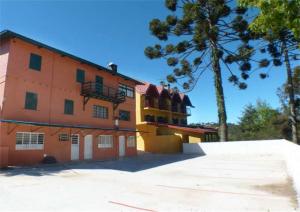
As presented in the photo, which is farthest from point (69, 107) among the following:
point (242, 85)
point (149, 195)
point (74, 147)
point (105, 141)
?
point (242, 85)

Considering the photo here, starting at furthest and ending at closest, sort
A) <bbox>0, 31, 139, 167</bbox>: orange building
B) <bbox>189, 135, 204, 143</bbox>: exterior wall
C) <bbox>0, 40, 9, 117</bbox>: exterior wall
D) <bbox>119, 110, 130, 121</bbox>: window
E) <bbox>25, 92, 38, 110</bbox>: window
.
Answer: <bbox>189, 135, 204, 143</bbox>: exterior wall
<bbox>119, 110, 130, 121</bbox>: window
<bbox>25, 92, 38, 110</bbox>: window
<bbox>0, 31, 139, 167</bbox>: orange building
<bbox>0, 40, 9, 117</bbox>: exterior wall

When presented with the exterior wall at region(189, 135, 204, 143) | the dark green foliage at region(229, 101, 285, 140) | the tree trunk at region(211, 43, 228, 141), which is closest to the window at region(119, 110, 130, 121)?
the tree trunk at region(211, 43, 228, 141)

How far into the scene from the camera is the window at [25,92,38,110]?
18.8 metres

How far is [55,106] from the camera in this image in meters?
21.1

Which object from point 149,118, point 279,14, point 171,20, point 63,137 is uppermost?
point 171,20

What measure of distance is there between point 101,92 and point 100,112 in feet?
7.97

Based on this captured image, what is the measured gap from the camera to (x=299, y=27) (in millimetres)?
6285

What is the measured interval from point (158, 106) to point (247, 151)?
1588cm

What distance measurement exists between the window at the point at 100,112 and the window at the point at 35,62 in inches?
278

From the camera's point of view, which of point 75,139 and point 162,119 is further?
point 162,119

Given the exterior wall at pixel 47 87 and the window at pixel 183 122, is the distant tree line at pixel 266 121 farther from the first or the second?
the exterior wall at pixel 47 87

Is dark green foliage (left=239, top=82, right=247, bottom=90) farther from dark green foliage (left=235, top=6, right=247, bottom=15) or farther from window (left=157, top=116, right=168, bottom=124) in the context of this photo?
window (left=157, top=116, right=168, bottom=124)

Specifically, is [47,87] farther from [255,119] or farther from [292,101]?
[255,119]

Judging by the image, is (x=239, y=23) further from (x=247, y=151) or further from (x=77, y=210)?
(x=77, y=210)
